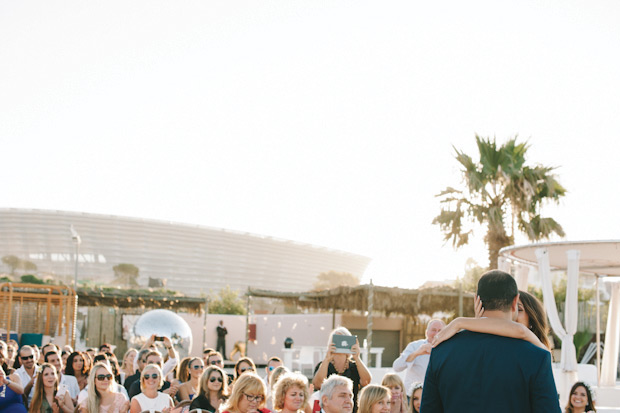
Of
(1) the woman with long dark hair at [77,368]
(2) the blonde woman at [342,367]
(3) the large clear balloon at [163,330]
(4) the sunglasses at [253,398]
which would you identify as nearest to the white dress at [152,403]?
(2) the blonde woman at [342,367]

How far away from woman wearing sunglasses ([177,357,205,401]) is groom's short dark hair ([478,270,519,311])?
644 centimetres

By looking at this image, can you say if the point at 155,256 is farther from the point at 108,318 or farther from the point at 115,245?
the point at 108,318

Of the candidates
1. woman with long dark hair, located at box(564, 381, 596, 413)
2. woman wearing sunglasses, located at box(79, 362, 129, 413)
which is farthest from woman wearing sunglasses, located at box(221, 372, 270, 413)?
woman with long dark hair, located at box(564, 381, 596, 413)

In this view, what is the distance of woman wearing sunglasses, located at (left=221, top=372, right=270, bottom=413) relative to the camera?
6.29 metres

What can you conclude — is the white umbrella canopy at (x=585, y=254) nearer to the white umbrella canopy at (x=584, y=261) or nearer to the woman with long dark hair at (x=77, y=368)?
the white umbrella canopy at (x=584, y=261)

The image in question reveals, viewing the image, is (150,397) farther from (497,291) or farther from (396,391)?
(497,291)

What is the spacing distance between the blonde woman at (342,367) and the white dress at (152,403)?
1.74 meters

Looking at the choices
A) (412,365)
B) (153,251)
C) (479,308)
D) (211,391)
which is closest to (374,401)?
(412,365)

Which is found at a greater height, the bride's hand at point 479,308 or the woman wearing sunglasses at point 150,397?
the bride's hand at point 479,308

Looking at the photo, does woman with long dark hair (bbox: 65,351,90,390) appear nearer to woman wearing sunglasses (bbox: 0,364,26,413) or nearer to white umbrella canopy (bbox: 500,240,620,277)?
woman wearing sunglasses (bbox: 0,364,26,413)

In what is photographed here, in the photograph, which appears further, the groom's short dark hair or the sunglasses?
the sunglasses

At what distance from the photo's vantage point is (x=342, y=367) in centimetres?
754

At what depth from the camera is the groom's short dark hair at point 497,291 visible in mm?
3111

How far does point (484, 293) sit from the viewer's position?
→ 3152 mm
